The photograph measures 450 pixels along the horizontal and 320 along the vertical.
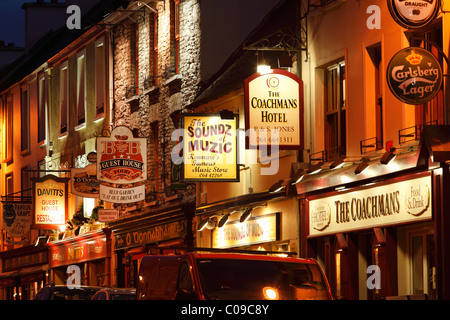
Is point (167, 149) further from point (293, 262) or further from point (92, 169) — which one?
point (293, 262)

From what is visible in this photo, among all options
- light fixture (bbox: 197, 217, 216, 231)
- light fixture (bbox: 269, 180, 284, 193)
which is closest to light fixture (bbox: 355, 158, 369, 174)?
light fixture (bbox: 269, 180, 284, 193)

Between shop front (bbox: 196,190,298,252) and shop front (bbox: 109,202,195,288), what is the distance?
101 cm

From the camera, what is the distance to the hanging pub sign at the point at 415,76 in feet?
53.5

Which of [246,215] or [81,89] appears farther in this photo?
[81,89]

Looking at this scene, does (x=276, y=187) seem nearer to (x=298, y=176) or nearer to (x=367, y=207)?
(x=298, y=176)

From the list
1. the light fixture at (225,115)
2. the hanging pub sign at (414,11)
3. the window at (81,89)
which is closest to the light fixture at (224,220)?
the light fixture at (225,115)

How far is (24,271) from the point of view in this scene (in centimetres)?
4350

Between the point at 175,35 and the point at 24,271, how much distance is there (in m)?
16.9

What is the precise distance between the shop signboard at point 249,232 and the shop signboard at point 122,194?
2.59 metres

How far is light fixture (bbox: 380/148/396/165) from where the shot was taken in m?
18.1

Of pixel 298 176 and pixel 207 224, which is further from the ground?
pixel 298 176

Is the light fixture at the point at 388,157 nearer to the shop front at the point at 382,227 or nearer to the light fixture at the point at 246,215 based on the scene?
the shop front at the point at 382,227

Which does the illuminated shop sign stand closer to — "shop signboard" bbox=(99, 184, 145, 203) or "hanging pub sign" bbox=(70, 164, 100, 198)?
"shop signboard" bbox=(99, 184, 145, 203)

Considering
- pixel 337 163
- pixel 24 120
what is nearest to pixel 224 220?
pixel 337 163
